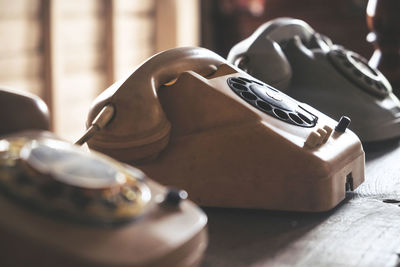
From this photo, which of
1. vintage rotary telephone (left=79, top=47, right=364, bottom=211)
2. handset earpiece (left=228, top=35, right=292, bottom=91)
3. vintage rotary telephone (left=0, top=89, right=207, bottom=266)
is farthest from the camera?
handset earpiece (left=228, top=35, right=292, bottom=91)

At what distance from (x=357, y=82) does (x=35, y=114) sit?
31.7 inches

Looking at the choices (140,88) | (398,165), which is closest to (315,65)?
(398,165)

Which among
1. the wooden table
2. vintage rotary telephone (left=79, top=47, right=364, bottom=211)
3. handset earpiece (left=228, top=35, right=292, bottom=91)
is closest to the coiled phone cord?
vintage rotary telephone (left=79, top=47, right=364, bottom=211)

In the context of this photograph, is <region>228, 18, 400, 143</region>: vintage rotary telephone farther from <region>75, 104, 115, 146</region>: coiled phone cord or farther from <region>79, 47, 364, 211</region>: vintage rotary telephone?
<region>75, 104, 115, 146</region>: coiled phone cord

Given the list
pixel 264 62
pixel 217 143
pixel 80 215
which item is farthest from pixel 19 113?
pixel 264 62

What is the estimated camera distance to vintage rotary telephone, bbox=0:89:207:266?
0.41 m

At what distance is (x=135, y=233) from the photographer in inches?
17.5

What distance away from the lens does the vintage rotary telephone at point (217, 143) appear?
2.49ft

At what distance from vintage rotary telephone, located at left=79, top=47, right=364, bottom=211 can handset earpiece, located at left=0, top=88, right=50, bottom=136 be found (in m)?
0.19

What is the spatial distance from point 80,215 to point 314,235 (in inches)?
13.2

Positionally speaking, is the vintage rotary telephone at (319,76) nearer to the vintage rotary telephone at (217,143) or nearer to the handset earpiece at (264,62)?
the handset earpiece at (264,62)

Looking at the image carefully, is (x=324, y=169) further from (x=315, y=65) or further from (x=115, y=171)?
(x=315, y=65)

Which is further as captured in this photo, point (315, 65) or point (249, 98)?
point (315, 65)

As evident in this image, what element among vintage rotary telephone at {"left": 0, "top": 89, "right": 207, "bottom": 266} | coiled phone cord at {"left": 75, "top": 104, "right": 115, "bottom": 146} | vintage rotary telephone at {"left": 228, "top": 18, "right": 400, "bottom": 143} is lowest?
vintage rotary telephone at {"left": 228, "top": 18, "right": 400, "bottom": 143}
